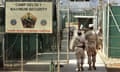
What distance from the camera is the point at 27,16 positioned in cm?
1335

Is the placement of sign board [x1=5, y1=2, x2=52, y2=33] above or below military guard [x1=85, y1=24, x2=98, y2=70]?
above

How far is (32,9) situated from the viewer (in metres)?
13.3

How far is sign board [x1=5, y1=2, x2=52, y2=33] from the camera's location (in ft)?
43.7

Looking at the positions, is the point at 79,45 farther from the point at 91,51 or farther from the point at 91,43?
the point at 91,51

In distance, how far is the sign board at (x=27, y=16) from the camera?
524 inches

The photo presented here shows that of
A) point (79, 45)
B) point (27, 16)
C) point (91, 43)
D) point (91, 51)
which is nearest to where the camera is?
point (27, 16)

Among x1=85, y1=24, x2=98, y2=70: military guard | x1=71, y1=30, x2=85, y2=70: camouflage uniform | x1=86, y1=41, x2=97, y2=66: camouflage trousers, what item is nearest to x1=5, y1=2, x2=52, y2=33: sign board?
x1=71, y1=30, x2=85, y2=70: camouflage uniform

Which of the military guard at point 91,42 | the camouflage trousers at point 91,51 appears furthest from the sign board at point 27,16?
the camouflage trousers at point 91,51

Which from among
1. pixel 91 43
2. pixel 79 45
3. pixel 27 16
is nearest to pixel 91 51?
pixel 91 43

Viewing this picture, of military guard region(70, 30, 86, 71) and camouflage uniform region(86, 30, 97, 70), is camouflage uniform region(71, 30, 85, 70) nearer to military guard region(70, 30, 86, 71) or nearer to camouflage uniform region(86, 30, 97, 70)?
military guard region(70, 30, 86, 71)

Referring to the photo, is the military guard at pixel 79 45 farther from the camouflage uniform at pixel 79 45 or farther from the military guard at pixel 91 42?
the military guard at pixel 91 42

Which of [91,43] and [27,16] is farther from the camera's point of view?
[91,43]

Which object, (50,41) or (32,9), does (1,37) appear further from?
(32,9)

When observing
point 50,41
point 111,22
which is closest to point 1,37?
point 50,41
